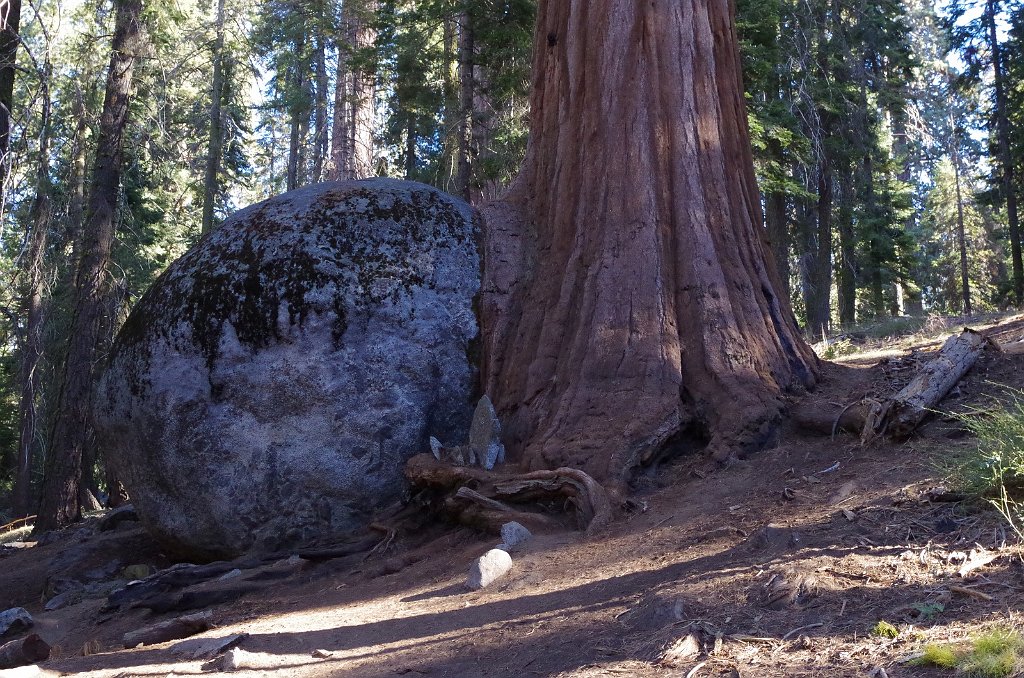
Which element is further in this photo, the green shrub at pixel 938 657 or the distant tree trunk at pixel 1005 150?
the distant tree trunk at pixel 1005 150

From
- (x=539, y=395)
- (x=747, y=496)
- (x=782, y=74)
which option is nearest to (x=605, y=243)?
(x=539, y=395)

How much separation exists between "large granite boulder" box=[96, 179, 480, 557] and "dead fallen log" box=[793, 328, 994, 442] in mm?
2872

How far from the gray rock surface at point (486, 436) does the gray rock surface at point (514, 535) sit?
36.7 inches

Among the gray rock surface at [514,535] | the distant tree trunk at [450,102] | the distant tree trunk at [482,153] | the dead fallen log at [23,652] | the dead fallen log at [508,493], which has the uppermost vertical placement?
the distant tree trunk at [450,102]

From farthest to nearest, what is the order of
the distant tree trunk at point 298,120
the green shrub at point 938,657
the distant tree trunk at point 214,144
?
the distant tree trunk at point 214,144
the distant tree trunk at point 298,120
the green shrub at point 938,657

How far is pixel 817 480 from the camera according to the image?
5.27 m

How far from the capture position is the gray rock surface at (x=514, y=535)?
5.53 m

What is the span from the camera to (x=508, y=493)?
19.8 feet

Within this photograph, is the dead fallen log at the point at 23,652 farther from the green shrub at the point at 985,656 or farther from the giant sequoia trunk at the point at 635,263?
the green shrub at the point at 985,656

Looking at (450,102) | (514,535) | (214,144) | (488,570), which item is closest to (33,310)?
(214,144)

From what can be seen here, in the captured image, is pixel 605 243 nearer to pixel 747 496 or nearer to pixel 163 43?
pixel 747 496

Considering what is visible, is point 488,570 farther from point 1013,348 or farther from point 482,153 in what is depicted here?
point 482,153

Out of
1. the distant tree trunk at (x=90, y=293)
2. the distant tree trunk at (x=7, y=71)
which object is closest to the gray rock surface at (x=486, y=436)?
the distant tree trunk at (x=7, y=71)

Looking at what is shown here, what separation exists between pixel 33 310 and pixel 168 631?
1547 centimetres
